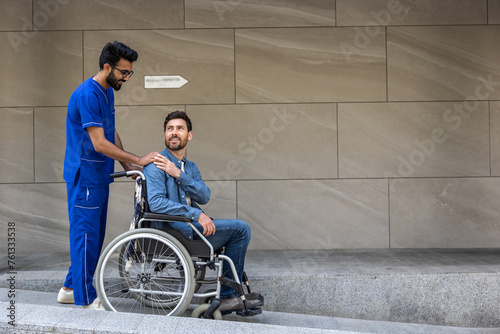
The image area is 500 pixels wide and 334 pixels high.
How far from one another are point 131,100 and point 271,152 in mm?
1619

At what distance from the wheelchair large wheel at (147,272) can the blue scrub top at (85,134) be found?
550 millimetres

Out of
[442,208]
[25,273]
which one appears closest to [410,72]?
[442,208]

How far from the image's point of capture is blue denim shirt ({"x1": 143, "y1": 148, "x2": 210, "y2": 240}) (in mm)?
3100

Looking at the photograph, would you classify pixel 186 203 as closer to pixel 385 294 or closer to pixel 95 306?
pixel 95 306

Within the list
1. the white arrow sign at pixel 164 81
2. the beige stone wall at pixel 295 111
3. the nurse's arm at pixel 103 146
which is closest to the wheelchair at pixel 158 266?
the nurse's arm at pixel 103 146

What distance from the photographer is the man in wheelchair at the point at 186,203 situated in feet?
10.2

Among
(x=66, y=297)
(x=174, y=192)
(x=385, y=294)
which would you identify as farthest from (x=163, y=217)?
(x=385, y=294)

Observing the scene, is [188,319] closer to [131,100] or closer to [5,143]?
[131,100]

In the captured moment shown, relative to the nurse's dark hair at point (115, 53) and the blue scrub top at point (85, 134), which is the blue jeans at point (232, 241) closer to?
the blue scrub top at point (85, 134)

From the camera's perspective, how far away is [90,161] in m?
3.30

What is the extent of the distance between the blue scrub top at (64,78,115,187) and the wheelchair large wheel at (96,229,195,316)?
0.55 meters

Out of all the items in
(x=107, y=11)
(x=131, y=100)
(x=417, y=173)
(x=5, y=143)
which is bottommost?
(x=417, y=173)

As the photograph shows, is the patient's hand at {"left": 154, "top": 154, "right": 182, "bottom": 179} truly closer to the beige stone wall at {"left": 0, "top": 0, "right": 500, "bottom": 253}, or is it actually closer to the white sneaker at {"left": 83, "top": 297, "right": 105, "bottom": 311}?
the white sneaker at {"left": 83, "top": 297, "right": 105, "bottom": 311}

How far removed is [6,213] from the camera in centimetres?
530
